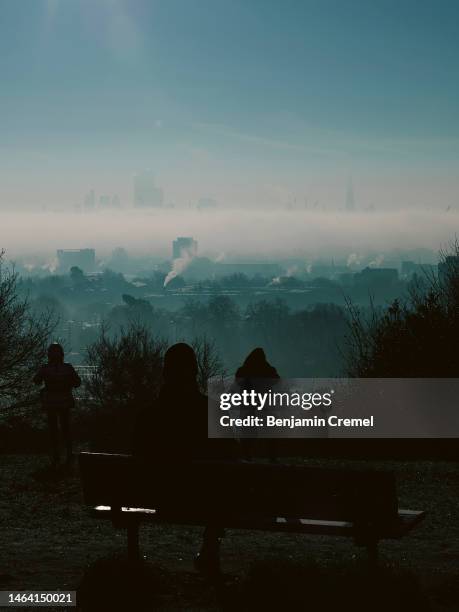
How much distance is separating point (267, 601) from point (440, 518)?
6.02 metres

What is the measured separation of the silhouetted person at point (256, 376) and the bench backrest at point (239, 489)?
827 cm

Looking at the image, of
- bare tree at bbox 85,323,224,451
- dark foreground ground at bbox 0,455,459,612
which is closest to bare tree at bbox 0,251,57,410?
bare tree at bbox 85,323,224,451

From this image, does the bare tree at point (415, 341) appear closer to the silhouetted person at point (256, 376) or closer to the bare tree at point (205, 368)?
the silhouetted person at point (256, 376)

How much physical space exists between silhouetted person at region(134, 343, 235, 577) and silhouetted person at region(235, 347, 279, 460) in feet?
27.1

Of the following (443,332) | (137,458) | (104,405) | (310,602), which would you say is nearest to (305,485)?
(310,602)

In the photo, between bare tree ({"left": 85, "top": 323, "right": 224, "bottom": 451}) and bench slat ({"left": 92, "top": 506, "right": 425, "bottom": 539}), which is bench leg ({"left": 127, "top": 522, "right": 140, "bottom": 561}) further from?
bare tree ({"left": 85, "top": 323, "right": 224, "bottom": 451})

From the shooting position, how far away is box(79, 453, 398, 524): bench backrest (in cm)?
670

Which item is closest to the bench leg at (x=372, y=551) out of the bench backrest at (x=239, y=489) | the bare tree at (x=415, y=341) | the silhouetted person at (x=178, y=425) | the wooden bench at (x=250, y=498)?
the wooden bench at (x=250, y=498)

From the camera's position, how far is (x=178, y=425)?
7.16m

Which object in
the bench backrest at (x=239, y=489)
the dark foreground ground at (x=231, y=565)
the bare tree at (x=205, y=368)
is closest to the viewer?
the dark foreground ground at (x=231, y=565)

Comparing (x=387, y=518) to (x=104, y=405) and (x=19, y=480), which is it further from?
(x=104, y=405)

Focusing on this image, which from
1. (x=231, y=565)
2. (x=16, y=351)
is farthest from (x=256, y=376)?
(x=16, y=351)

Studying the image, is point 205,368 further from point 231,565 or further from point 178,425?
point 178,425

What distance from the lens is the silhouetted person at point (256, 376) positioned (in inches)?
630
